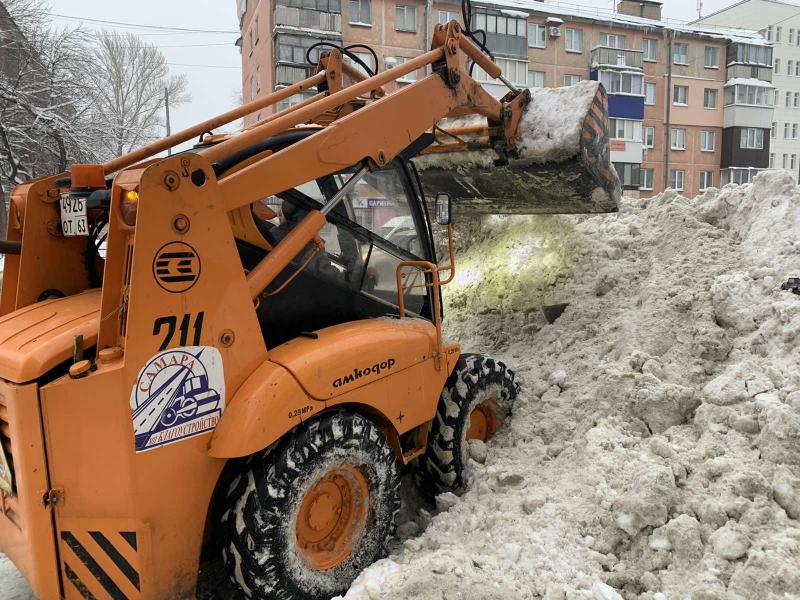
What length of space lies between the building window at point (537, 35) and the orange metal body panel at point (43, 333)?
28.6 meters

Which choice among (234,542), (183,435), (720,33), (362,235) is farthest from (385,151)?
(720,33)

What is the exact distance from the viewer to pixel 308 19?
23156 mm

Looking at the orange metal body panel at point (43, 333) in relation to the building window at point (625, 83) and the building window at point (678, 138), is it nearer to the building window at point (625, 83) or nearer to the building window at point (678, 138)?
the building window at point (625, 83)

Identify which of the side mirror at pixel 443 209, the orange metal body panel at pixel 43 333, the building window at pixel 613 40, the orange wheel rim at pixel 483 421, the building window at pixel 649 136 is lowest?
the orange wheel rim at pixel 483 421

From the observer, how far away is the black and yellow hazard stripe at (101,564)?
232 centimetres

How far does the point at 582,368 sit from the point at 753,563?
2037 mm

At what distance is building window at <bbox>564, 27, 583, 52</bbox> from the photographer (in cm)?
2895

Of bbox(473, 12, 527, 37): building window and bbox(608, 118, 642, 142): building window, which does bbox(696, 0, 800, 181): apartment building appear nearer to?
bbox(608, 118, 642, 142): building window

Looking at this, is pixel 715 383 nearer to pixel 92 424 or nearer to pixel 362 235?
pixel 362 235

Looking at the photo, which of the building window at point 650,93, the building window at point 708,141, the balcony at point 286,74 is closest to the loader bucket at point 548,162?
the balcony at point 286,74

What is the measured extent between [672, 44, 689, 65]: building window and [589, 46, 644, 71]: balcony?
300 centimetres

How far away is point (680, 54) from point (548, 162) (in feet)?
105

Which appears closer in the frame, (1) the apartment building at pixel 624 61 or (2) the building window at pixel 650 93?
(1) the apartment building at pixel 624 61

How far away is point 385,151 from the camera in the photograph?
3289mm
